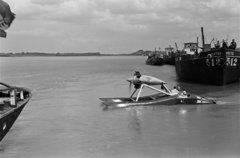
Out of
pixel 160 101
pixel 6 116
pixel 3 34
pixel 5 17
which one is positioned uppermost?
pixel 5 17

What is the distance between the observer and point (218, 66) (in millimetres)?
25141

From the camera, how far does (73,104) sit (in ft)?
56.1

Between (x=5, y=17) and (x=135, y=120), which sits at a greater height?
(x=5, y=17)

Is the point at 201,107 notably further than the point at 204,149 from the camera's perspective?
Yes

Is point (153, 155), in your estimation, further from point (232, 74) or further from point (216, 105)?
point (232, 74)

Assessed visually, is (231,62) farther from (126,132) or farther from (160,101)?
(126,132)

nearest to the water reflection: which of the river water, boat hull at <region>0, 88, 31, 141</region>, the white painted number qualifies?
the river water

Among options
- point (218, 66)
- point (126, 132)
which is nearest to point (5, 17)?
point (126, 132)

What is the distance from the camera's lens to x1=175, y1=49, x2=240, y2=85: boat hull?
81.7 feet

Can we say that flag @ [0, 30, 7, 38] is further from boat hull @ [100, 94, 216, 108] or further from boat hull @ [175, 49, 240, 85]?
boat hull @ [175, 49, 240, 85]

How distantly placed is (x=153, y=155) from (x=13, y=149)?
3864mm

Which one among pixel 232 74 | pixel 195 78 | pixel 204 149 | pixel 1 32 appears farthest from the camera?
pixel 195 78

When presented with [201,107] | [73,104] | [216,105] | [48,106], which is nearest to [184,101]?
[201,107]

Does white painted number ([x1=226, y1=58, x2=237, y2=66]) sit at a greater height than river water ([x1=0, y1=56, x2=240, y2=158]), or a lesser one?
greater
